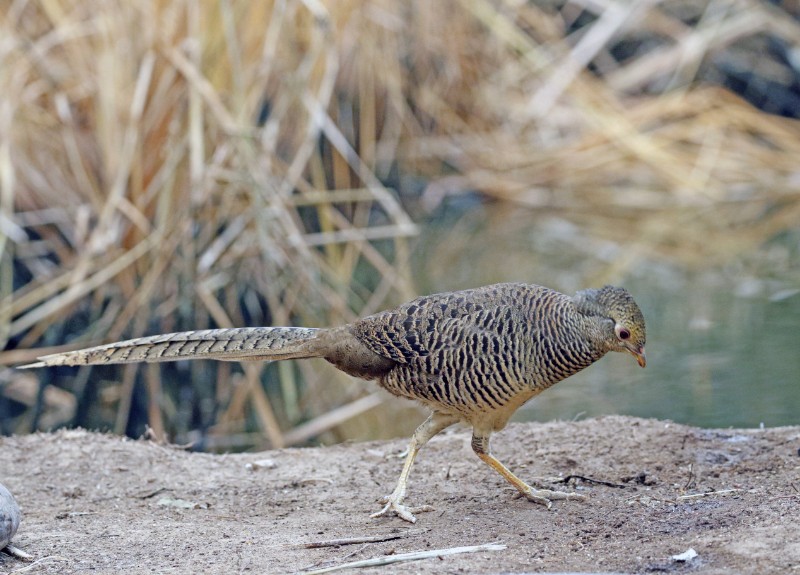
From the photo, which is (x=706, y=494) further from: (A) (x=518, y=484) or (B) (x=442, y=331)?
(B) (x=442, y=331)

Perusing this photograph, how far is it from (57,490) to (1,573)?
1.21 meters

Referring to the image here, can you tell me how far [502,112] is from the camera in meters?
12.0

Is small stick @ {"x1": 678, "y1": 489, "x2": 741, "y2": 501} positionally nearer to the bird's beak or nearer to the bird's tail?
the bird's beak

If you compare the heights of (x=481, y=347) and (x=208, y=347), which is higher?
(x=481, y=347)

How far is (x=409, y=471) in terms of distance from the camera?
468 cm

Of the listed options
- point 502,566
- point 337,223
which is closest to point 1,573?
point 502,566

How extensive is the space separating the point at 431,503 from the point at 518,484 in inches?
15.6

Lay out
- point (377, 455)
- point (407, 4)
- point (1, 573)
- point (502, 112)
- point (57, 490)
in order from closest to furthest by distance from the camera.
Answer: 1. point (1, 573)
2. point (57, 490)
3. point (377, 455)
4. point (407, 4)
5. point (502, 112)

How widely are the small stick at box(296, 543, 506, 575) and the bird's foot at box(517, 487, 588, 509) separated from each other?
0.70 meters

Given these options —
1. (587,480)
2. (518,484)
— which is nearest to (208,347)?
(518,484)

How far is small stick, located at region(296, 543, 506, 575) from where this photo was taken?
3719mm

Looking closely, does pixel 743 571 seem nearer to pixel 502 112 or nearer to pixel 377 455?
pixel 377 455

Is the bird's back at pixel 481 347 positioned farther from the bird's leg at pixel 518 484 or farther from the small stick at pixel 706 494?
the small stick at pixel 706 494

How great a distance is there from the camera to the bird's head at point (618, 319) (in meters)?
4.27
